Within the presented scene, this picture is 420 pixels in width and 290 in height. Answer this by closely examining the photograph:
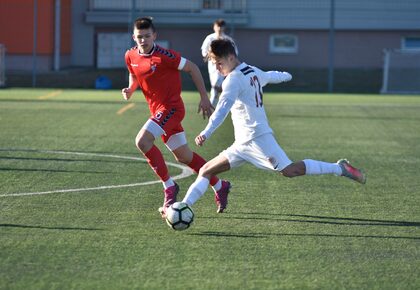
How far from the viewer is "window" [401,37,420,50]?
38.0m

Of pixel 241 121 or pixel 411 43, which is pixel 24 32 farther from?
pixel 241 121

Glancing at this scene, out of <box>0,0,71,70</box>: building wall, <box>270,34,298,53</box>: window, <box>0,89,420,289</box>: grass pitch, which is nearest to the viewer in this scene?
<box>0,89,420,289</box>: grass pitch

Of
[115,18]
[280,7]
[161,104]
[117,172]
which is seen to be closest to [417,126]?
[117,172]

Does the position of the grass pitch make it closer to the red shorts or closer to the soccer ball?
the soccer ball

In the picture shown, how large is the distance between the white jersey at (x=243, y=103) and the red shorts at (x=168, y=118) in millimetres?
809

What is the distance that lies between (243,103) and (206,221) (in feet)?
3.66

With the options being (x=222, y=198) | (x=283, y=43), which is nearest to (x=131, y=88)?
(x=222, y=198)

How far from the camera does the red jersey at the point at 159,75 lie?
31.4ft

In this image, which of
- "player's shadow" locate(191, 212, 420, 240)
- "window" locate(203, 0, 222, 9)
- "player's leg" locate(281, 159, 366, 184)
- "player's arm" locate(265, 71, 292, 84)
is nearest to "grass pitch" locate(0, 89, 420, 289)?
"player's shadow" locate(191, 212, 420, 240)

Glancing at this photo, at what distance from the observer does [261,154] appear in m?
8.90

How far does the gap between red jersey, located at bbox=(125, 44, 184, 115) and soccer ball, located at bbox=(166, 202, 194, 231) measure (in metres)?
1.48

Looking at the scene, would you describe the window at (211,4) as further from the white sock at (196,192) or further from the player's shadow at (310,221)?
the white sock at (196,192)

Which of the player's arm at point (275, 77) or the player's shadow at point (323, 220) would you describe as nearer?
the player's shadow at point (323, 220)

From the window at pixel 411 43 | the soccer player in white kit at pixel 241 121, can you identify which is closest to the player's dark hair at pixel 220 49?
the soccer player in white kit at pixel 241 121
